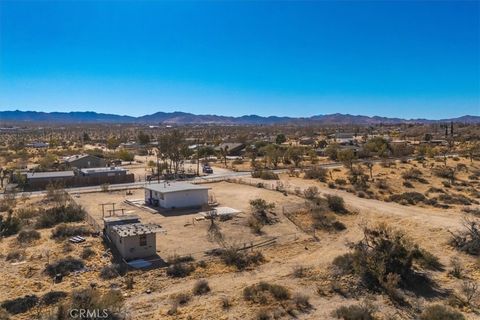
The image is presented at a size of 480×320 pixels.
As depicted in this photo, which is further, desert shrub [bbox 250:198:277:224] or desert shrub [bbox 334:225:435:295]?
desert shrub [bbox 250:198:277:224]

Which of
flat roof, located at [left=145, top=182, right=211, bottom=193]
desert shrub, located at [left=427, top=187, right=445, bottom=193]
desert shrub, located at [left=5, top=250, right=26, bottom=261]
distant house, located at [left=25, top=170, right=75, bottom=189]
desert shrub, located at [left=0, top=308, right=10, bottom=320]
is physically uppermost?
flat roof, located at [left=145, top=182, right=211, bottom=193]

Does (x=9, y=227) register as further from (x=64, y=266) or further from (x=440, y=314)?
(x=440, y=314)

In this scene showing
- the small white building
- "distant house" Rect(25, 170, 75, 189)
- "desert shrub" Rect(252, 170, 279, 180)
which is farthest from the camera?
"desert shrub" Rect(252, 170, 279, 180)

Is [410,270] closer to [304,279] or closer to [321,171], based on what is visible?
[304,279]

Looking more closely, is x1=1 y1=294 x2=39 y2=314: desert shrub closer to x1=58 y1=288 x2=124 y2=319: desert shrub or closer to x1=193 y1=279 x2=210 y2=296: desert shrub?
x1=58 y1=288 x2=124 y2=319: desert shrub

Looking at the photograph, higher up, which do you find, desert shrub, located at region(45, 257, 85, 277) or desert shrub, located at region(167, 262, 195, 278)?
desert shrub, located at region(45, 257, 85, 277)

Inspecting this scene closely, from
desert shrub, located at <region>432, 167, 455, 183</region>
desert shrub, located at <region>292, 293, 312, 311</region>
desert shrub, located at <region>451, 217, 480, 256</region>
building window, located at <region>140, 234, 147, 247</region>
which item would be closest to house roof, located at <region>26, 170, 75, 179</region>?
building window, located at <region>140, 234, 147, 247</region>

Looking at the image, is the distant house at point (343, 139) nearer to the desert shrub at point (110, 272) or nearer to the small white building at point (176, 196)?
the small white building at point (176, 196)

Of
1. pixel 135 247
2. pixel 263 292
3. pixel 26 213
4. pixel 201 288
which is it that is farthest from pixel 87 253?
pixel 26 213

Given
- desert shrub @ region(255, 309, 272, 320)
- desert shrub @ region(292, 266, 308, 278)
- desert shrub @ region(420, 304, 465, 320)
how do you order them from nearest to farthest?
desert shrub @ region(420, 304, 465, 320), desert shrub @ region(255, 309, 272, 320), desert shrub @ region(292, 266, 308, 278)
